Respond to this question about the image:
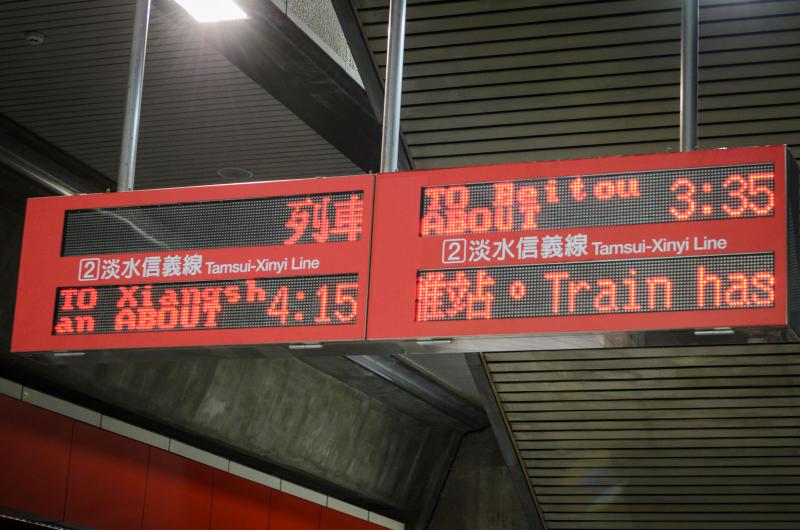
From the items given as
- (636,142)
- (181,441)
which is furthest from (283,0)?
(181,441)

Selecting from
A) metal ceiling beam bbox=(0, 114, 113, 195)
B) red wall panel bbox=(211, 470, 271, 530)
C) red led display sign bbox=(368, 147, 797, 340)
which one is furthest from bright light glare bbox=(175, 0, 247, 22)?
red wall panel bbox=(211, 470, 271, 530)

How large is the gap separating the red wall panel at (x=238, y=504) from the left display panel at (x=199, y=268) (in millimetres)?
8351

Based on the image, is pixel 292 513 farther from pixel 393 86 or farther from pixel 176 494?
pixel 393 86

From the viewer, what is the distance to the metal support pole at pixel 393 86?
23.2 feet

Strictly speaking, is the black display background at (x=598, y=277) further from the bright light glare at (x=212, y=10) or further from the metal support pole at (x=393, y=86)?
the bright light glare at (x=212, y=10)

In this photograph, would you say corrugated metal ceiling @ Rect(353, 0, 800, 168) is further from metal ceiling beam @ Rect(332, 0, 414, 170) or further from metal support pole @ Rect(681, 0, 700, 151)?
metal support pole @ Rect(681, 0, 700, 151)

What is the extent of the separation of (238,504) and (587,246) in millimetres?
10280

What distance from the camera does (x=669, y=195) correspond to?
5.99 m

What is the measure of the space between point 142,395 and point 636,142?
21.4 ft

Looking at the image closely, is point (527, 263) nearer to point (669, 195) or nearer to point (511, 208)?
point (511, 208)

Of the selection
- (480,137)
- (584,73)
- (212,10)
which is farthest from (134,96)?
(584,73)

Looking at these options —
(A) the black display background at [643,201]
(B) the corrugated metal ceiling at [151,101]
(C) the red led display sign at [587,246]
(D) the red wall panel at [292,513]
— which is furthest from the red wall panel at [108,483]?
(A) the black display background at [643,201]

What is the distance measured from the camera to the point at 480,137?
9664 mm

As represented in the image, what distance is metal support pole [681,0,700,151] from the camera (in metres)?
6.62
